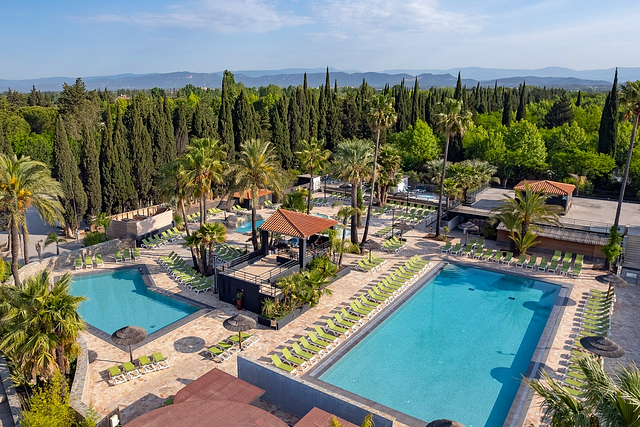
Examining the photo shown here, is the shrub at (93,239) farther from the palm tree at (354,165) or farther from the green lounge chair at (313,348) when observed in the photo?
the green lounge chair at (313,348)

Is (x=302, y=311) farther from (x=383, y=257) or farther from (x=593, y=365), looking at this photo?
(x=593, y=365)

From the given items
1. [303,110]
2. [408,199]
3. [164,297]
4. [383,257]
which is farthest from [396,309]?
[303,110]

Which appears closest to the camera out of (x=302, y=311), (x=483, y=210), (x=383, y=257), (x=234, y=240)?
(x=302, y=311)

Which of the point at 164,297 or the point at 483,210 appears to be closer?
the point at 164,297

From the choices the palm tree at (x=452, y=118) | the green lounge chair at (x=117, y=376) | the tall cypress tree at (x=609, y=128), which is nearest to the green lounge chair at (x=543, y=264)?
the palm tree at (x=452, y=118)

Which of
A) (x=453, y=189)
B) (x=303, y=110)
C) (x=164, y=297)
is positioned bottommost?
(x=164, y=297)

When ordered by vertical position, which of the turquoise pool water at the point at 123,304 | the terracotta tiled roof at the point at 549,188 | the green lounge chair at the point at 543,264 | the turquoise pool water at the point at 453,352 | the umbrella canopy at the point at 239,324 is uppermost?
the terracotta tiled roof at the point at 549,188

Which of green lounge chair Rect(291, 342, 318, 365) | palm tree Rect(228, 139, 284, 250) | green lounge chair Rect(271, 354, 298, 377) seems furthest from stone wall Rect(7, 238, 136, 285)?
green lounge chair Rect(291, 342, 318, 365)
